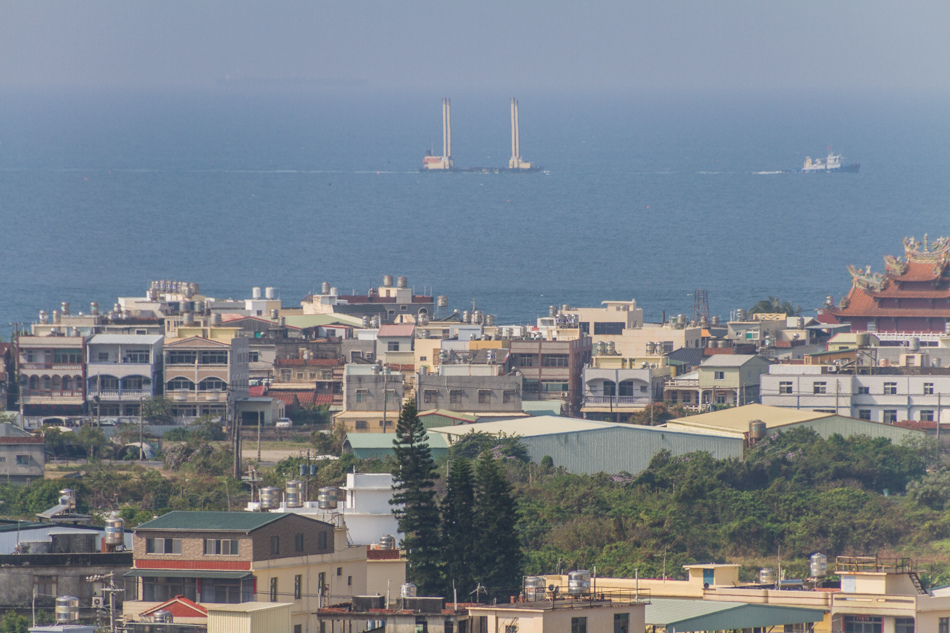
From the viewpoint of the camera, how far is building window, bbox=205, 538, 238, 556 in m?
33.9

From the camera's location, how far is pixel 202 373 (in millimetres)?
77750

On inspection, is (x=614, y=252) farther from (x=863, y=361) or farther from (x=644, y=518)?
(x=644, y=518)

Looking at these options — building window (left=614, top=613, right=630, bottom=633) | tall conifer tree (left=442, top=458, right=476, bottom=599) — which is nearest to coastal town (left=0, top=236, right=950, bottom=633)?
building window (left=614, top=613, right=630, bottom=633)

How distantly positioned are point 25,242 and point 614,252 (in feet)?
163

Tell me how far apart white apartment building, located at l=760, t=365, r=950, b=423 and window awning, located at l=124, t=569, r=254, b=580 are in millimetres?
42330

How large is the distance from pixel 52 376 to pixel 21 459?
13.2 m

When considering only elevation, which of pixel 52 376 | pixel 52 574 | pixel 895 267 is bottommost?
pixel 52 574

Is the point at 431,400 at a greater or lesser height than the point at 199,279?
lesser

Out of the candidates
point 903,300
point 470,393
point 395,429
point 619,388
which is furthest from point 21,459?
point 903,300

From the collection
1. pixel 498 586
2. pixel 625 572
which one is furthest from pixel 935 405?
pixel 498 586

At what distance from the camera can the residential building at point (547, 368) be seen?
7831 centimetres

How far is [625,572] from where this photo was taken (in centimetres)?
4675

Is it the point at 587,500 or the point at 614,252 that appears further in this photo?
the point at 614,252

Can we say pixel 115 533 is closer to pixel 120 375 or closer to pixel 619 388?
pixel 120 375
